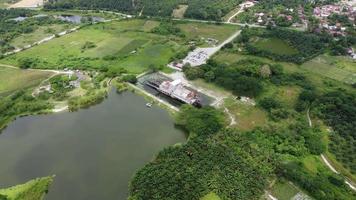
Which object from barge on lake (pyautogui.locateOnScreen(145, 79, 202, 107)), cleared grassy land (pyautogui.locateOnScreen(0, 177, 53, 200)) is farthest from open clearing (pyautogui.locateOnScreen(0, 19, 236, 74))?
cleared grassy land (pyautogui.locateOnScreen(0, 177, 53, 200))

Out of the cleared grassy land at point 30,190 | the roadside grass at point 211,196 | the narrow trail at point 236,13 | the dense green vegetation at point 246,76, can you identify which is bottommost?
the cleared grassy land at point 30,190

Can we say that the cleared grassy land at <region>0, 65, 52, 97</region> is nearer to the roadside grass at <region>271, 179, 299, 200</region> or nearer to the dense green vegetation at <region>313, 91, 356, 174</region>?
the roadside grass at <region>271, 179, 299, 200</region>

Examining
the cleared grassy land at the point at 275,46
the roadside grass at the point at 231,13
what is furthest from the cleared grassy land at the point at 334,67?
the roadside grass at the point at 231,13

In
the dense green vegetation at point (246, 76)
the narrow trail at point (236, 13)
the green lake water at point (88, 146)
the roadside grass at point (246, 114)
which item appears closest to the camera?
the green lake water at point (88, 146)

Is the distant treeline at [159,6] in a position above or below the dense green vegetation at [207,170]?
above

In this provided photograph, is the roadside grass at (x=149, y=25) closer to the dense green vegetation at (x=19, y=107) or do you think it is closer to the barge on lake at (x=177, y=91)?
the barge on lake at (x=177, y=91)

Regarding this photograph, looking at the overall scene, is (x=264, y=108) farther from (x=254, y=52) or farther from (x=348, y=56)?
(x=348, y=56)

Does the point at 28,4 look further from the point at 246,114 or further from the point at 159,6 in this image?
the point at 246,114
